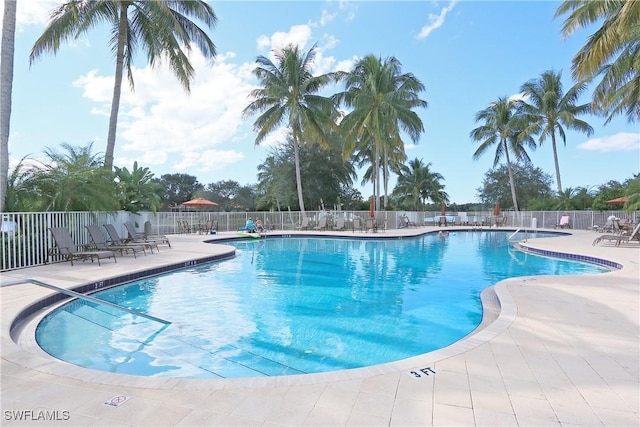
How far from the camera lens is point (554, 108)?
86.0 ft

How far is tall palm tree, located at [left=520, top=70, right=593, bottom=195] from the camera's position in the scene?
83.9 feet

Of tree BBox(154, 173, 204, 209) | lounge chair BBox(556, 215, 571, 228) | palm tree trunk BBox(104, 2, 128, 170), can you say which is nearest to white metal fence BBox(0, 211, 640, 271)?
lounge chair BBox(556, 215, 571, 228)

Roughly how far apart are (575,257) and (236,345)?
1101 centimetres

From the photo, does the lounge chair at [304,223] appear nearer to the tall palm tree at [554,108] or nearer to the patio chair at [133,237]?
the patio chair at [133,237]

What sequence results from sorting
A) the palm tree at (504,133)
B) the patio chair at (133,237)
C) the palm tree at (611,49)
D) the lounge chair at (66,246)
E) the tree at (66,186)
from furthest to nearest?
the palm tree at (504,133) < the patio chair at (133,237) < the palm tree at (611,49) < the tree at (66,186) < the lounge chair at (66,246)

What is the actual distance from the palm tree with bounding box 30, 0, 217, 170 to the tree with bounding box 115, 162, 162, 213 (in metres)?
0.65

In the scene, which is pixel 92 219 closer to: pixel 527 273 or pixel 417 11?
pixel 527 273

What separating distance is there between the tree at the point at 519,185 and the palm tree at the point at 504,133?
23.9 feet

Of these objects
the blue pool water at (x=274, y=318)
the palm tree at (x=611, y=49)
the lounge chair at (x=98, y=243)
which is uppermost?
the palm tree at (x=611, y=49)

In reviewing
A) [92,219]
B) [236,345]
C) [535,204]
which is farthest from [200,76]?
[535,204]

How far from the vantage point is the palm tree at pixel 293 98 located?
2225 cm

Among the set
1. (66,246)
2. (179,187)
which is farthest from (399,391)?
(179,187)

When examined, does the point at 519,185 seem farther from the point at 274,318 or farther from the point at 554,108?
the point at 274,318

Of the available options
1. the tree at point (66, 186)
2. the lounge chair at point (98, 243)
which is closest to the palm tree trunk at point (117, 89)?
the tree at point (66, 186)
